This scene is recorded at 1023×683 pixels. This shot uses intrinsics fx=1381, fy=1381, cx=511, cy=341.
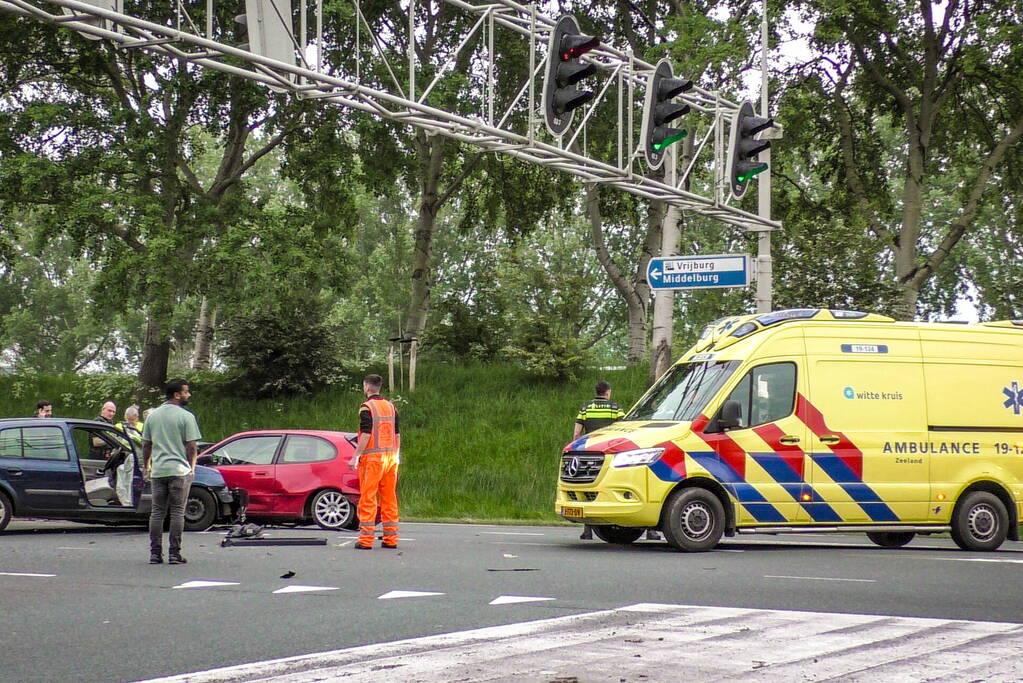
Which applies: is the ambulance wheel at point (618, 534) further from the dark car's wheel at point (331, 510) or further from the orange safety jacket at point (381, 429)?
the dark car's wheel at point (331, 510)

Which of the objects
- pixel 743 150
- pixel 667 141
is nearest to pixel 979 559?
pixel 667 141

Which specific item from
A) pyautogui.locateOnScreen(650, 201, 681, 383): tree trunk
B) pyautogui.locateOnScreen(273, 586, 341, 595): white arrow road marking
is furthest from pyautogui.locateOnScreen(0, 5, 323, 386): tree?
pyautogui.locateOnScreen(273, 586, 341, 595): white arrow road marking

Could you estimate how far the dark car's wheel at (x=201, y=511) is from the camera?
17344mm

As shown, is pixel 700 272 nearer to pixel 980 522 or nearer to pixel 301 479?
pixel 980 522

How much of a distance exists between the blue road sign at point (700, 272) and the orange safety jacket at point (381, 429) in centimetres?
620

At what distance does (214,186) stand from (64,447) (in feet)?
58.6

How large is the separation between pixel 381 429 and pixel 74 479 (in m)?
4.87

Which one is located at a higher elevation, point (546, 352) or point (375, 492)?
point (546, 352)

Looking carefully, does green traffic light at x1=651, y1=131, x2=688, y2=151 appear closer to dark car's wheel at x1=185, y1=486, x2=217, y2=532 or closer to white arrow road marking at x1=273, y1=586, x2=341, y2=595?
dark car's wheel at x1=185, y1=486, x2=217, y2=532

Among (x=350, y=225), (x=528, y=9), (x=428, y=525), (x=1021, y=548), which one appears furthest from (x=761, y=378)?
(x=350, y=225)

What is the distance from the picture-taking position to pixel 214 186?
34031mm

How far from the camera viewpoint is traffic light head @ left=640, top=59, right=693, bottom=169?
57.6ft

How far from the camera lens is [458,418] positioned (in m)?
32.0

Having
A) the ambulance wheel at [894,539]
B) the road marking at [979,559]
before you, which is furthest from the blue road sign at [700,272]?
the road marking at [979,559]
